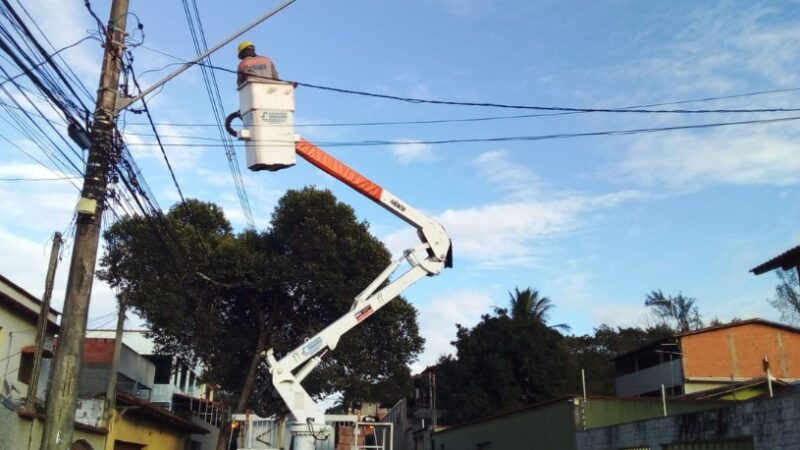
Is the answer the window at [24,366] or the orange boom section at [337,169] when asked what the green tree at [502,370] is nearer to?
the window at [24,366]

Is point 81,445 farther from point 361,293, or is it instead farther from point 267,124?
point 267,124

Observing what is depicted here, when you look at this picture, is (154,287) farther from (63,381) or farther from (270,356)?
(63,381)

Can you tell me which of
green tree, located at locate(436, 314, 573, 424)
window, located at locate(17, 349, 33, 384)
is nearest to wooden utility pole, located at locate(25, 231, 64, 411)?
window, located at locate(17, 349, 33, 384)

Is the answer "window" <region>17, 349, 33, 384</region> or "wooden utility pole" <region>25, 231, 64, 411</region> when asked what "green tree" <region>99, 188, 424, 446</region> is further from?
"wooden utility pole" <region>25, 231, 64, 411</region>

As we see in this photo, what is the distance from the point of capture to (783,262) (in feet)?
51.1

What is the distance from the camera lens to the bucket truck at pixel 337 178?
1299 centimetres

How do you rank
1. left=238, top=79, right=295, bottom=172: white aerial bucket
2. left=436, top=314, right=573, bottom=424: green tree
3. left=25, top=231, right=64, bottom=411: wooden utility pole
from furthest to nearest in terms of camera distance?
left=436, top=314, right=573, bottom=424: green tree → left=25, top=231, right=64, bottom=411: wooden utility pole → left=238, top=79, right=295, bottom=172: white aerial bucket

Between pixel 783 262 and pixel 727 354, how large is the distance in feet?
79.0

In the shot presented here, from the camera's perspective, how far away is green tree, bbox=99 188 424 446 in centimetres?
2809

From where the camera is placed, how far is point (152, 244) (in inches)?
1078

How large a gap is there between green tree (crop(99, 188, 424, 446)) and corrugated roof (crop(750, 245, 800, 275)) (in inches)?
624

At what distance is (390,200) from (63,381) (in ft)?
27.1

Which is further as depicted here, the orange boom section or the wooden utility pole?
the wooden utility pole

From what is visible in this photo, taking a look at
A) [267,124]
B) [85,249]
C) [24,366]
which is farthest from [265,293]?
[85,249]
